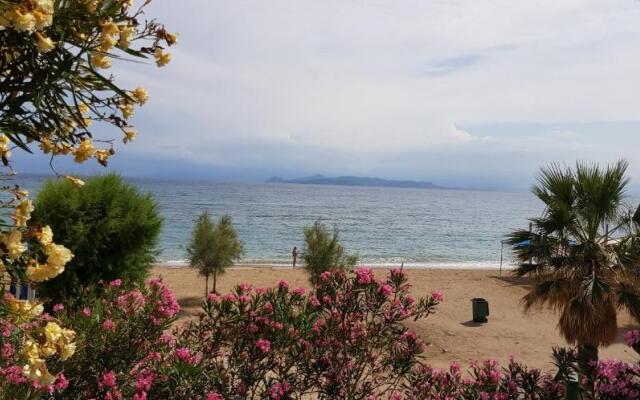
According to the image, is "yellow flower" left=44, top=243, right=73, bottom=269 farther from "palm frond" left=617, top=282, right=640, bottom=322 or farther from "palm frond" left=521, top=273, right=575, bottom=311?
"palm frond" left=617, top=282, right=640, bottom=322

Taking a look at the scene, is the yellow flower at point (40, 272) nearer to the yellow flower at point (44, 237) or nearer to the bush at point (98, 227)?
the yellow flower at point (44, 237)

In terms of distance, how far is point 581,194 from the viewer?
9008 millimetres

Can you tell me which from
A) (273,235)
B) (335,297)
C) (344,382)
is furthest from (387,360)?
(273,235)

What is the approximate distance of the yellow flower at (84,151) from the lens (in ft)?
7.64

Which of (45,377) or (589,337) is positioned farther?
(589,337)

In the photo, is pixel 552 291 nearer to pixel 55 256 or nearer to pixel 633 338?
pixel 633 338

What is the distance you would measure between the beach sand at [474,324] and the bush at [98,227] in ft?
6.76

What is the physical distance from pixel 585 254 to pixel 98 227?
10.9m

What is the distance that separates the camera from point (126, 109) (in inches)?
98.7

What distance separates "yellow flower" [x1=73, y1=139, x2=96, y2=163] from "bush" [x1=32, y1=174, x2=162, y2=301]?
1044cm

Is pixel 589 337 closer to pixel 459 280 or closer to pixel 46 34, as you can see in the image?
pixel 46 34

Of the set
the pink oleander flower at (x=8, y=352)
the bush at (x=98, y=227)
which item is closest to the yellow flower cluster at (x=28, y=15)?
the pink oleander flower at (x=8, y=352)

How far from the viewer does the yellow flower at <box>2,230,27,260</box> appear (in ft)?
5.34

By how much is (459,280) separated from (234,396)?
25936 mm
